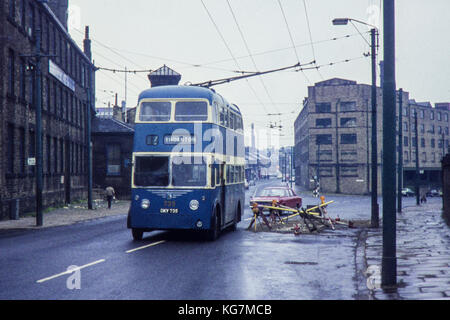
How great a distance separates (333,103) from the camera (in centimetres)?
9019

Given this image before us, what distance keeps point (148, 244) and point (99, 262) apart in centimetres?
383

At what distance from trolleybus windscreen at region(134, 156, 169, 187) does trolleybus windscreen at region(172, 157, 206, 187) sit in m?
0.26

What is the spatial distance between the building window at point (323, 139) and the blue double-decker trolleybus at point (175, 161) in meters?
74.9

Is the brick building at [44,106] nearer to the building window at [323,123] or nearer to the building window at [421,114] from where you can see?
the building window at [323,123]

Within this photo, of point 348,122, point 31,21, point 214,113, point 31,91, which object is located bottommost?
point 214,113

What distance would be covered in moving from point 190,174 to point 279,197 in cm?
1474

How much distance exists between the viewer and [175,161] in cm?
1617

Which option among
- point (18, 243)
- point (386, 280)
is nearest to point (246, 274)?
point (386, 280)

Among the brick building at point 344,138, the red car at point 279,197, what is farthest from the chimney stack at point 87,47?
the brick building at point 344,138

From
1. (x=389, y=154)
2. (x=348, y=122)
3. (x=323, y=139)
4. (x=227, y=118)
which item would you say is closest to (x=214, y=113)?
(x=227, y=118)

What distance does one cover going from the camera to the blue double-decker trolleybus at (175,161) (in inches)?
635

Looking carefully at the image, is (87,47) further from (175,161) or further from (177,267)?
(177,267)
